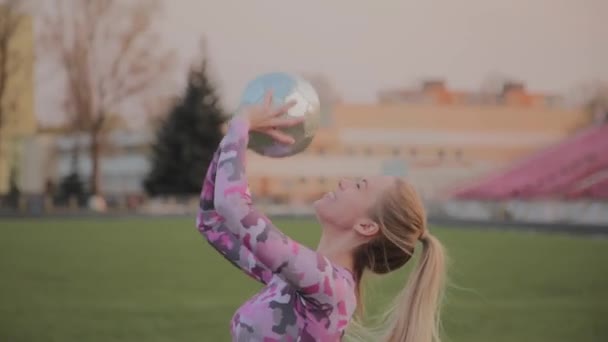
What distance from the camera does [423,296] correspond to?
277 cm

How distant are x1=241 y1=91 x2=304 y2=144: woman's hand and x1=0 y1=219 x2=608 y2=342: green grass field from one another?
122 centimetres

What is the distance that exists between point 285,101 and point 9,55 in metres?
31.7

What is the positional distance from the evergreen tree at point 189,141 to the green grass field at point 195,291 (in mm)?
18235

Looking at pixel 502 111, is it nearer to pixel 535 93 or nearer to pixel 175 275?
pixel 535 93

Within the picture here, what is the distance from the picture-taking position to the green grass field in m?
7.14

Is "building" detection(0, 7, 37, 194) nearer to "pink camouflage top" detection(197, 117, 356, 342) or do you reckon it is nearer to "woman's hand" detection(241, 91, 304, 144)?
"woman's hand" detection(241, 91, 304, 144)

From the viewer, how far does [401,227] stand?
8.59 feet

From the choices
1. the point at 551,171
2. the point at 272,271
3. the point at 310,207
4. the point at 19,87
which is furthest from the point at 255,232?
the point at 551,171

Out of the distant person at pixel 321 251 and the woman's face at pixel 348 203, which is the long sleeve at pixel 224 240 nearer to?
the distant person at pixel 321 251

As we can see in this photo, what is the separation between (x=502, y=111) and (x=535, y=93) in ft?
15.5

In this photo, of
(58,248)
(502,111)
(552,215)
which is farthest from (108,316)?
(502,111)

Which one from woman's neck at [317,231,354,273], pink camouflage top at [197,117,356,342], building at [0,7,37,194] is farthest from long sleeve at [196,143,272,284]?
building at [0,7,37,194]

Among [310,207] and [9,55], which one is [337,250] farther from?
[310,207]

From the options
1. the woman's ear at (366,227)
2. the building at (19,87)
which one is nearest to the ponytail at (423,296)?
the woman's ear at (366,227)
